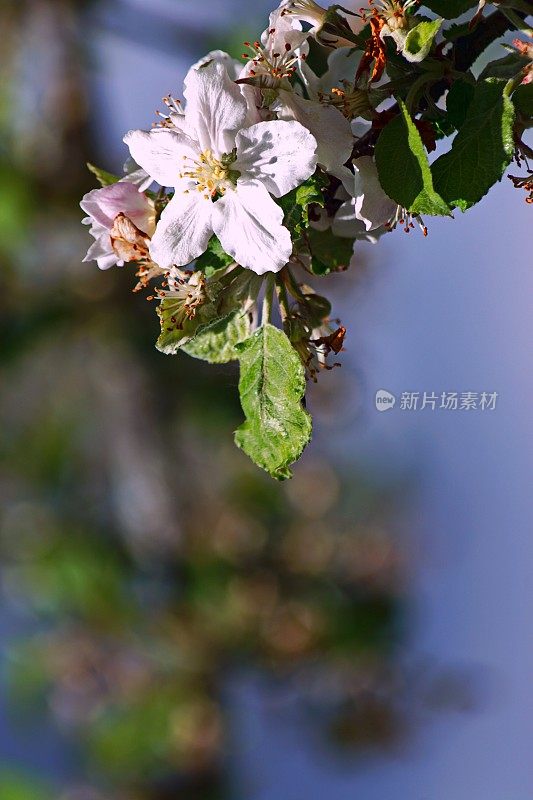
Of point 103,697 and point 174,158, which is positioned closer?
point 174,158

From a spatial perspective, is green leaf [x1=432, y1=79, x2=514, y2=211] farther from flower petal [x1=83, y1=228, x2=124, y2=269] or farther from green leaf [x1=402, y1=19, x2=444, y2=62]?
flower petal [x1=83, y1=228, x2=124, y2=269]

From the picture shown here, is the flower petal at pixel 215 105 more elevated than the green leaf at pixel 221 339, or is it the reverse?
the flower petal at pixel 215 105

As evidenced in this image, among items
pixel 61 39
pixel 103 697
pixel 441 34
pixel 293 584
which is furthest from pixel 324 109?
pixel 103 697

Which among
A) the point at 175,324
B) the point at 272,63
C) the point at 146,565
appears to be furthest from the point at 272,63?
the point at 146,565

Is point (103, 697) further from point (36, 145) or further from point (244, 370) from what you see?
point (244, 370)

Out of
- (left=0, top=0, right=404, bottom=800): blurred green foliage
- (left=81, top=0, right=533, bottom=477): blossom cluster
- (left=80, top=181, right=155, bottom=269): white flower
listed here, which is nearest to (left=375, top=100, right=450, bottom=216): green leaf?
(left=81, top=0, right=533, bottom=477): blossom cluster

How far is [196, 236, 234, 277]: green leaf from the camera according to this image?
36 cm

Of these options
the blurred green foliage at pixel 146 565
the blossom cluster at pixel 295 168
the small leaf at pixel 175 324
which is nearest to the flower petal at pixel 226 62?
the blossom cluster at pixel 295 168

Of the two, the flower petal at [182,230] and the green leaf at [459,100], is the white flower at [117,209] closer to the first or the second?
the flower petal at [182,230]

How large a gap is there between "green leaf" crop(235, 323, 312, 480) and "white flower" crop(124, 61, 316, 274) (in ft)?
0.12

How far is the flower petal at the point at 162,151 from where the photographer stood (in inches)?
14.1

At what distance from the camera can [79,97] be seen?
→ 164cm

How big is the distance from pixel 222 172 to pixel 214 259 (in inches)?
1.5

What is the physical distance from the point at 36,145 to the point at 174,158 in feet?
4.46
